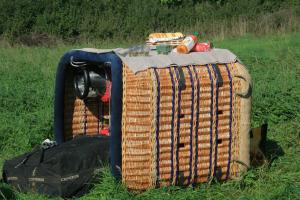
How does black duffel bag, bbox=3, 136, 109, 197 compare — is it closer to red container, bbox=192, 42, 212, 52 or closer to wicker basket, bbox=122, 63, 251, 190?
wicker basket, bbox=122, 63, 251, 190

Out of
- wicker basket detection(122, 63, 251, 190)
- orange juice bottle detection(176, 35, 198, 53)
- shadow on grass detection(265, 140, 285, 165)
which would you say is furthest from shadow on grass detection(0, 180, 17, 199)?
shadow on grass detection(265, 140, 285, 165)

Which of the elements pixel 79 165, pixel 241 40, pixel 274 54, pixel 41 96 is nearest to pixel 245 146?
pixel 79 165

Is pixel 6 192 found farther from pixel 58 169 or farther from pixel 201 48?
pixel 201 48

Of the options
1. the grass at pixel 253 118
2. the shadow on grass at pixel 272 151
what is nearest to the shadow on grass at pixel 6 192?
the grass at pixel 253 118

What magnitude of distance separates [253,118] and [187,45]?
96.1 inches

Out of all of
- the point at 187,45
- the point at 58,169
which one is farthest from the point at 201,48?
the point at 58,169

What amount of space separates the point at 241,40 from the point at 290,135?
389 inches

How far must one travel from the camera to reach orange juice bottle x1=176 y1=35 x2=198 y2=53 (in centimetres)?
497

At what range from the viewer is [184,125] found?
465 cm

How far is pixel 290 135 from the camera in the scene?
6.48 m

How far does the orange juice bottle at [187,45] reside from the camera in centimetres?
497

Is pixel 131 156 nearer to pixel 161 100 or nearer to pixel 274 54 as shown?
pixel 161 100

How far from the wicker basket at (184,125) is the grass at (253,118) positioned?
14 cm

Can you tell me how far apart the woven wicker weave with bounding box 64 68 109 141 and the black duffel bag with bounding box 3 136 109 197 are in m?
0.74
